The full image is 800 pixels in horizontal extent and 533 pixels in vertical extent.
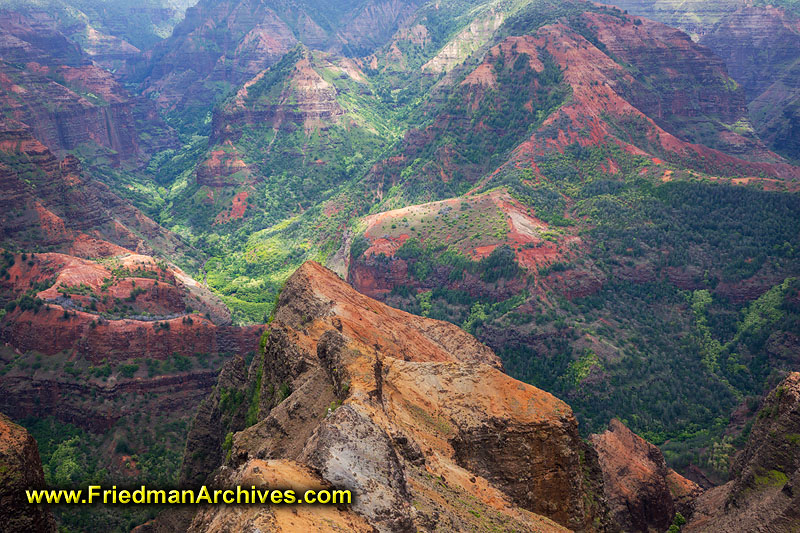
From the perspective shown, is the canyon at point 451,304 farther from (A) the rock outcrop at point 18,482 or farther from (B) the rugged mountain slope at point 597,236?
(B) the rugged mountain slope at point 597,236

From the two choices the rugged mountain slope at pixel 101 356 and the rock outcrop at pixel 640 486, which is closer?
the rock outcrop at pixel 640 486

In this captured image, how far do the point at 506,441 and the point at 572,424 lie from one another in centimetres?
425

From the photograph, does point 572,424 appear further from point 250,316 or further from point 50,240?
point 50,240

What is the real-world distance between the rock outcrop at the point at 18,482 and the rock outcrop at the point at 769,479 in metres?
38.6

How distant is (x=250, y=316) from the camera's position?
356ft

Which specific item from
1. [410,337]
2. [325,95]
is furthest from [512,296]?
[325,95]

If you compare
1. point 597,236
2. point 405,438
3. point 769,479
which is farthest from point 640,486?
point 597,236

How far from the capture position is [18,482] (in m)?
25.8

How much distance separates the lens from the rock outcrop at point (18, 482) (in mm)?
25422

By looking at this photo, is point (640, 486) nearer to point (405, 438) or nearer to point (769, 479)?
point (769, 479)

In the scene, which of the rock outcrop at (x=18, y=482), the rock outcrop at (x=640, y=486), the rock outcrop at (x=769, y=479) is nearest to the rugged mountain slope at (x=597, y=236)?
the rock outcrop at (x=640, y=486)

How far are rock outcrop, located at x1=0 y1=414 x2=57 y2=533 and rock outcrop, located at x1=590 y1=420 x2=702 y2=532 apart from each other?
136ft

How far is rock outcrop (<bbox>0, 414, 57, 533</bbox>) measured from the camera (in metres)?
25.4

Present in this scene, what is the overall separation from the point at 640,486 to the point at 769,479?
46.5ft
